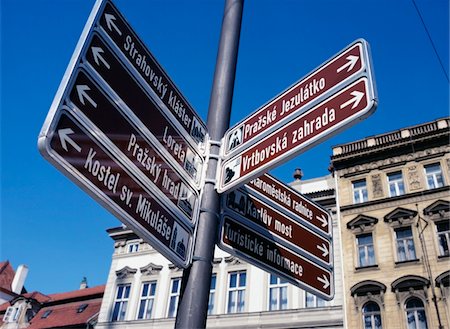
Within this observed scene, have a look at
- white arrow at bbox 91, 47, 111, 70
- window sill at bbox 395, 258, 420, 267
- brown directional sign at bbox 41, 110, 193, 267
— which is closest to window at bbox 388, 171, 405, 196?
window sill at bbox 395, 258, 420, 267

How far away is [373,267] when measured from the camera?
56.4 feet

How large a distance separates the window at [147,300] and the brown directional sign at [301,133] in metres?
19.5

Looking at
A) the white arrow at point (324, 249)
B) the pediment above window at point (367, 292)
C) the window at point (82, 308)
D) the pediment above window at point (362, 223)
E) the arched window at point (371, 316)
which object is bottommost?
the white arrow at point (324, 249)

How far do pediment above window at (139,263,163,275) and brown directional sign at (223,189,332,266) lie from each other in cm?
1909

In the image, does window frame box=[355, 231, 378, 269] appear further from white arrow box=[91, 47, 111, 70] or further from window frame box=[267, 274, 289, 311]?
white arrow box=[91, 47, 111, 70]

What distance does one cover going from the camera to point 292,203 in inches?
142

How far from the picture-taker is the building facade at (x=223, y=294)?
17109 millimetres

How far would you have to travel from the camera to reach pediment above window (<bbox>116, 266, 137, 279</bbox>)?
22.5 metres

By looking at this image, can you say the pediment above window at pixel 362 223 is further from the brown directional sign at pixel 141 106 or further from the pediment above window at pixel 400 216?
the brown directional sign at pixel 141 106

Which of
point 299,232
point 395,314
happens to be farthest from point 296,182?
point 299,232

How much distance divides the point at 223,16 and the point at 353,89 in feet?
4.73

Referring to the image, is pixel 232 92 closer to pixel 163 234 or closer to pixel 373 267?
pixel 163 234

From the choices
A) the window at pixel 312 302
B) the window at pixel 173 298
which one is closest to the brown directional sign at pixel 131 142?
the window at pixel 312 302

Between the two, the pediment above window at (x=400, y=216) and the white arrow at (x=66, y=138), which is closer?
the white arrow at (x=66, y=138)
